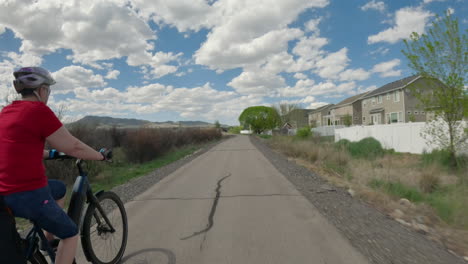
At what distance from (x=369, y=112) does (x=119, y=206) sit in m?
47.6

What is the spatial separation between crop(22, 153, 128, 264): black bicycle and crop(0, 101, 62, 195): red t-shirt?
19.3 inches

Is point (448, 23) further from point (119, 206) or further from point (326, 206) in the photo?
point (119, 206)

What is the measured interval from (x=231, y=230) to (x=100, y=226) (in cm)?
192

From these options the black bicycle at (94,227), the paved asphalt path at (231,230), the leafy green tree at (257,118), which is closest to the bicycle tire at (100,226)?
the black bicycle at (94,227)

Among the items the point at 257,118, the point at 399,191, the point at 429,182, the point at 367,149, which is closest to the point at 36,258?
the point at 399,191

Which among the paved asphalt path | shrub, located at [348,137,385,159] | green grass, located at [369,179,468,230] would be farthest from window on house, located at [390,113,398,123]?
the paved asphalt path

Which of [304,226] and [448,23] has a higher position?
[448,23]

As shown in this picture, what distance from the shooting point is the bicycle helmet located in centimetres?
193

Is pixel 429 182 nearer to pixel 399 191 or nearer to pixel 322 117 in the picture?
Answer: pixel 399 191

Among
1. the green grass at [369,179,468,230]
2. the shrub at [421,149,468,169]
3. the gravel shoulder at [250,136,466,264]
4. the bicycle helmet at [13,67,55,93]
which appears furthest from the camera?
the shrub at [421,149,468,169]

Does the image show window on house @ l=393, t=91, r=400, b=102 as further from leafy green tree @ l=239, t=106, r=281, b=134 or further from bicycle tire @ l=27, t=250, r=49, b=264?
leafy green tree @ l=239, t=106, r=281, b=134

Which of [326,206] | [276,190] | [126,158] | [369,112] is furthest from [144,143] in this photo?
[369,112]

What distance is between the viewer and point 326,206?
5.30m

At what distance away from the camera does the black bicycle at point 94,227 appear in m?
2.15
